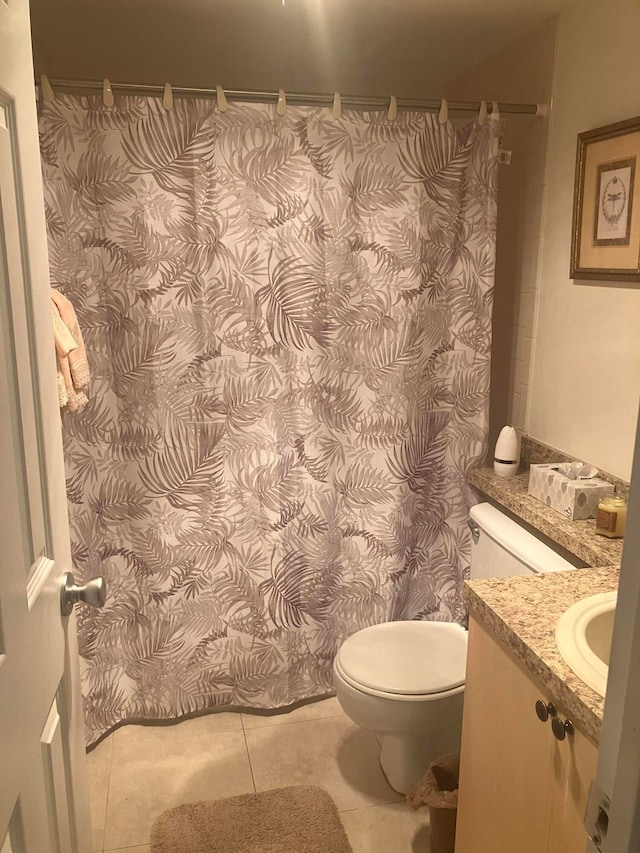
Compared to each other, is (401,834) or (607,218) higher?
(607,218)

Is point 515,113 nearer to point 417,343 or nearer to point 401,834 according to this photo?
point 417,343

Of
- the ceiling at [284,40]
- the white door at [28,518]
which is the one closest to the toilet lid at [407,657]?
the white door at [28,518]

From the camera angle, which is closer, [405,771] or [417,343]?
[405,771]

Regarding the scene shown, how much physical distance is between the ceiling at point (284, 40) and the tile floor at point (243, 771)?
2233mm

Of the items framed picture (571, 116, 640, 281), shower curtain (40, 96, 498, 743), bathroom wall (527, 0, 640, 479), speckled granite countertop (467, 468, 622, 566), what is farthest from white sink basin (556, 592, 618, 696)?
shower curtain (40, 96, 498, 743)

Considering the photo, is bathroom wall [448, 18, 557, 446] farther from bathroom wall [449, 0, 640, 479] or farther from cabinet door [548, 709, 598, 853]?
cabinet door [548, 709, 598, 853]

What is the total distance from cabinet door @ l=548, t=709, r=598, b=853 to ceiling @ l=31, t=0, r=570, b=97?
1964 mm

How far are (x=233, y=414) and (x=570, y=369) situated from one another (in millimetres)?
1040

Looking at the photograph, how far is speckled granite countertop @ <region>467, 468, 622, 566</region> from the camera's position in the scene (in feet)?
5.50

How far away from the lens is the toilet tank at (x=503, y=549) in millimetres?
1800

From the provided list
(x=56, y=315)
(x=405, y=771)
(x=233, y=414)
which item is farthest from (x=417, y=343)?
(x=405, y=771)

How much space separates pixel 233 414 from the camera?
7.03 ft

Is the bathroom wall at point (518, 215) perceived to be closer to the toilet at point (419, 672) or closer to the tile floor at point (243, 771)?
the toilet at point (419, 672)

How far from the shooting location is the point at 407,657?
2.00 metres
